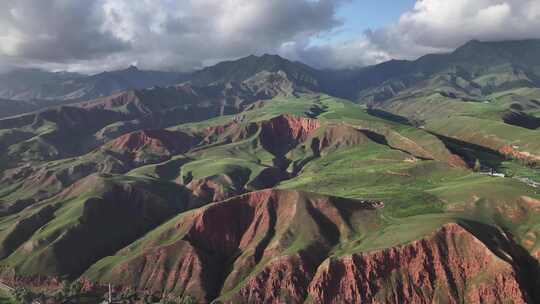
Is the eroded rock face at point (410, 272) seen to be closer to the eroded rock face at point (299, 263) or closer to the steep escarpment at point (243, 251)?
the eroded rock face at point (299, 263)

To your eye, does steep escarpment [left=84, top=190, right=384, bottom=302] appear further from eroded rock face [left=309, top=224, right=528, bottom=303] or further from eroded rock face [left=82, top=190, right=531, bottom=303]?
eroded rock face [left=309, top=224, right=528, bottom=303]

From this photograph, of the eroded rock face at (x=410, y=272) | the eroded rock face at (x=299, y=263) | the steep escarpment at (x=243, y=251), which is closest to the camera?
the eroded rock face at (x=410, y=272)

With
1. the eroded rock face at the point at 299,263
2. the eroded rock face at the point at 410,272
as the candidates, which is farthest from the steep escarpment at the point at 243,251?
the eroded rock face at the point at 410,272

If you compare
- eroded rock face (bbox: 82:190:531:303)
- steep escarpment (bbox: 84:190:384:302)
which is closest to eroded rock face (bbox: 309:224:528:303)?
eroded rock face (bbox: 82:190:531:303)

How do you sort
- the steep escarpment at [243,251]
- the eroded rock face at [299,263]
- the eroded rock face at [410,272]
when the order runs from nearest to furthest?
the eroded rock face at [410,272] < the eroded rock face at [299,263] < the steep escarpment at [243,251]

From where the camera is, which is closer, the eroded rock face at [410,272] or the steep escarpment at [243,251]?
the eroded rock face at [410,272]

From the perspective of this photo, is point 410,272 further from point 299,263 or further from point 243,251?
point 243,251

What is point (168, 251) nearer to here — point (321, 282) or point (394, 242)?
point (321, 282)

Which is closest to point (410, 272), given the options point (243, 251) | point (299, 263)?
point (299, 263)

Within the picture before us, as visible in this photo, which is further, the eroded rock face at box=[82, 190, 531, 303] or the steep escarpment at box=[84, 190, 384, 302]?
the steep escarpment at box=[84, 190, 384, 302]

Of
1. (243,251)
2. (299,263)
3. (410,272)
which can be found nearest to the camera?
(410,272)
